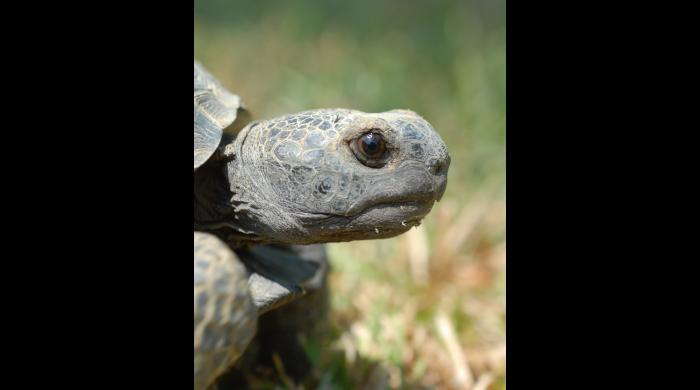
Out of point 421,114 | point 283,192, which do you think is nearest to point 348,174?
point 283,192

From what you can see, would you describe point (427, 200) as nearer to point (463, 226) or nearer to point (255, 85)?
point (463, 226)

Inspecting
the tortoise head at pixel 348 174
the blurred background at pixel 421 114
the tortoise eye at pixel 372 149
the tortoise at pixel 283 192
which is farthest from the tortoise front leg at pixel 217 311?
the blurred background at pixel 421 114

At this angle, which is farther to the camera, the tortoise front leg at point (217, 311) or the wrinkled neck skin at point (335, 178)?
the wrinkled neck skin at point (335, 178)

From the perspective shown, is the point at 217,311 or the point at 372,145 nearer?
the point at 217,311

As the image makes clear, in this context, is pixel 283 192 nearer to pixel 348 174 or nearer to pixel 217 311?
pixel 348 174

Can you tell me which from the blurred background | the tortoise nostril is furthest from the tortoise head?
the blurred background

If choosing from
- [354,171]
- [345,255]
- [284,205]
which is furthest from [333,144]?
[345,255]

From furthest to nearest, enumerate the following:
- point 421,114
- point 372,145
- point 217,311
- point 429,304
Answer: point 421,114, point 429,304, point 372,145, point 217,311

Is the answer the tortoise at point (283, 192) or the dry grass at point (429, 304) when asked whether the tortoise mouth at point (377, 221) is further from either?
the dry grass at point (429, 304)
